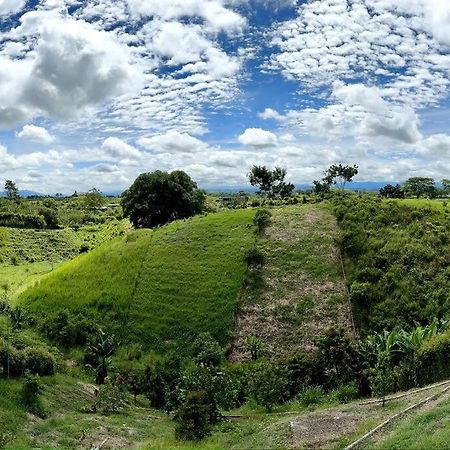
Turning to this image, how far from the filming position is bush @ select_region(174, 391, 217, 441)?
2158 cm

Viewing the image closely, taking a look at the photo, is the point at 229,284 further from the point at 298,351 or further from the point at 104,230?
the point at 104,230

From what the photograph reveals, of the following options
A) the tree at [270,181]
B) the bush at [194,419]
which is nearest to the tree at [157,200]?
the tree at [270,181]

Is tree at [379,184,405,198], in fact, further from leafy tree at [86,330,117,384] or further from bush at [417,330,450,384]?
bush at [417,330,450,384]

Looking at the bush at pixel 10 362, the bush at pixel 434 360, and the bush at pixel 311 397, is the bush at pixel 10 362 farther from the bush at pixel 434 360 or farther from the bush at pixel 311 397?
→ the bush at pixel 434 360

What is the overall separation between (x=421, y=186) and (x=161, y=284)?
67.8m

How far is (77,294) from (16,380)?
17.3 meters

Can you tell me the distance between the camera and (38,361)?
29719mm

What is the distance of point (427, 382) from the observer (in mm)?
23938

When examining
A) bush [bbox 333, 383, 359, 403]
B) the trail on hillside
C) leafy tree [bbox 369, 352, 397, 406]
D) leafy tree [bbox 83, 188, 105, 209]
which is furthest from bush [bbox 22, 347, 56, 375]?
leafy tree [bbox 83, 188, 105, 209]

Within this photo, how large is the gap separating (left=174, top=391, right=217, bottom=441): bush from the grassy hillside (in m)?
15.1

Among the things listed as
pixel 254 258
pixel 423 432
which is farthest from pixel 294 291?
pixel 423 432

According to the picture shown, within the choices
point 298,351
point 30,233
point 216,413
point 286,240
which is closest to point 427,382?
point 216,413

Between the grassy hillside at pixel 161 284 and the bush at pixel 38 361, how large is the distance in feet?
28.0

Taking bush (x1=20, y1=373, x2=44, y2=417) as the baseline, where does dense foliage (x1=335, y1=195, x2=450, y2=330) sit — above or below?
above
